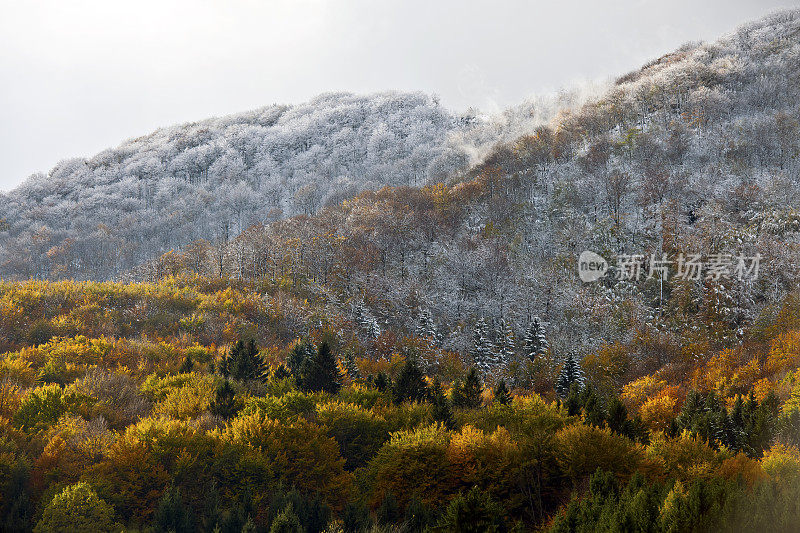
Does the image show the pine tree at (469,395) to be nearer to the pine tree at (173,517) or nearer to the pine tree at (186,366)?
the pine tree at (173,517)

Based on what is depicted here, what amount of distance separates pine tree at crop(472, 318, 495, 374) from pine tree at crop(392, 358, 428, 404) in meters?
14.5

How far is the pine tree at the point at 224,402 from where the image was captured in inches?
990

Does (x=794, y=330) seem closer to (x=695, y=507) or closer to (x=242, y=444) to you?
(x=695, y=507)

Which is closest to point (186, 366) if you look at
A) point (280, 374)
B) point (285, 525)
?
point (280, 374)

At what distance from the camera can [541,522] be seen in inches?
785

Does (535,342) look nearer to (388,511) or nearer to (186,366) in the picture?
(388,511)

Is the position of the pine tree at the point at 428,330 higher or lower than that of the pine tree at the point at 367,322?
lower

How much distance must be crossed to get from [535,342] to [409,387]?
19.9m

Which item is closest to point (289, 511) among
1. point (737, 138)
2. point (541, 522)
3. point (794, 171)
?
point (541, 522)

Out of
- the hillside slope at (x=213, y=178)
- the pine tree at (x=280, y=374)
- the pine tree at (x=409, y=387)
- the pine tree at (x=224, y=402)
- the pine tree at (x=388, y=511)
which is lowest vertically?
the pine tree at (x=388, y=511)

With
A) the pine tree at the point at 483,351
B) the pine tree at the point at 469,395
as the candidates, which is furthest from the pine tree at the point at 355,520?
the pine tree at the point at 483,351

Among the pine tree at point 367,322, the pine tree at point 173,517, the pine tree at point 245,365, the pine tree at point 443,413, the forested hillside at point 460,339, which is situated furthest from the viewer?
the pine tree at point 367,322

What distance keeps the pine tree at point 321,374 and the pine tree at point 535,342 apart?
874 inches

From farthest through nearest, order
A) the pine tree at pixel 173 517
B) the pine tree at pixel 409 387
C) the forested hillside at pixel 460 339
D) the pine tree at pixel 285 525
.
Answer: the pine tree at pixel 409 387
the forested hillside at pixel 460 339
the pine tree at pixel 173 517
the pine tree at pixel 285 525
